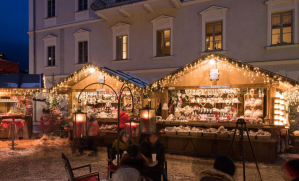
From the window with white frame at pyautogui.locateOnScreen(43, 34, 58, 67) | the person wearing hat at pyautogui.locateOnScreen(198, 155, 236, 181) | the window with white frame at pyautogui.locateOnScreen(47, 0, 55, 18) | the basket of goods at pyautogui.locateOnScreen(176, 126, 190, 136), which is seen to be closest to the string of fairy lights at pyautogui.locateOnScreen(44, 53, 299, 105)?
the basket of goods at pyautogui.locateOnScreen(176, 126, 190, 136)

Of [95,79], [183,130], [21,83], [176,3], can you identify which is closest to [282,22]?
[176,3]

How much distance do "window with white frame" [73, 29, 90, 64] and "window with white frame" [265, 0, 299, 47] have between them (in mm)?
10709

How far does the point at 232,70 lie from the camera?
28.9 ft

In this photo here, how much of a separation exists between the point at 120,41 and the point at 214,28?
574 centimetres

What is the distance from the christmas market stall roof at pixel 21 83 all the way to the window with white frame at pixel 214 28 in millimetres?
9092

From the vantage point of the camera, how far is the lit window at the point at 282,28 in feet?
34.3

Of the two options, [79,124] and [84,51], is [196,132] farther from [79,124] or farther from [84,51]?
[84,51]

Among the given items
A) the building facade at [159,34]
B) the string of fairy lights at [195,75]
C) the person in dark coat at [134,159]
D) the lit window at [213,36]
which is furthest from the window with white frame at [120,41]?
the person in dark coat at [134,159]

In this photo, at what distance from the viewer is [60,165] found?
7219 millimetres

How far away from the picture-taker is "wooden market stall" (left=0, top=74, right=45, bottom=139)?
11.5m

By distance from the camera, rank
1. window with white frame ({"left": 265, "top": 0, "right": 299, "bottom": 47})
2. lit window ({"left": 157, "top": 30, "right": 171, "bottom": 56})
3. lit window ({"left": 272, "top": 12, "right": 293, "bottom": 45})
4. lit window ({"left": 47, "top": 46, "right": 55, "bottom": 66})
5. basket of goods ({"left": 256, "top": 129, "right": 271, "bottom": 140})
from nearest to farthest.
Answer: basket of goods ({"left": 256, "top": 129, "right": 271, "bottom": 140}), window with white frame ({"left": 265, "top": 0, "right": 299, "bottom": 47}), lit window ({"left": 272, "top": 12, "right": 293, "bottom": 45}), lit window ({"left": 157, "top": 30, "right": 171, "bottom": 56}), lit window ({"left": 47, "top": 46, "right": 55, "bottom": 66})

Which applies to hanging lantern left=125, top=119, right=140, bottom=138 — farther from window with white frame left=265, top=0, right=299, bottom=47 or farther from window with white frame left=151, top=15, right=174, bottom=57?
window with white frame left=265, top=0, right=299, bottom=47

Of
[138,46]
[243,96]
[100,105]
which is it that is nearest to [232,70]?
[243,96]

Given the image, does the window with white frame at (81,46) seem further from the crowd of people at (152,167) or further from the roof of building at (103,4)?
the crowd of people at (152,167)
